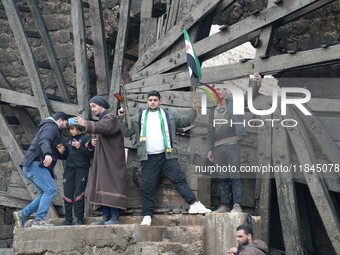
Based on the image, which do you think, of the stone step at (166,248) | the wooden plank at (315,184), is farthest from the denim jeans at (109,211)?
the wooden plank at (315,184)

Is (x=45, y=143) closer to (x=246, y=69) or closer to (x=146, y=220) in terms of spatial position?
(x=146, y=220)

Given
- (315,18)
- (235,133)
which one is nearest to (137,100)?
(235,133)

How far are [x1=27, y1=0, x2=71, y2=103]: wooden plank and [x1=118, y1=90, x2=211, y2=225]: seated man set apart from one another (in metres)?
3.16

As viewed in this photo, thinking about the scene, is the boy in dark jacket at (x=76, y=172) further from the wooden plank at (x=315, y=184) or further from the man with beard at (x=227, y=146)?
the wooden plank at (x=315, y=184)

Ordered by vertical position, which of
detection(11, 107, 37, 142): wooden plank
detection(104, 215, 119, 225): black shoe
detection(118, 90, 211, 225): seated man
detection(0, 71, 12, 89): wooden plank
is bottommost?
detection(104, 215, 119, 225): black shoe

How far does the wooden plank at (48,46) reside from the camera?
11914 mm

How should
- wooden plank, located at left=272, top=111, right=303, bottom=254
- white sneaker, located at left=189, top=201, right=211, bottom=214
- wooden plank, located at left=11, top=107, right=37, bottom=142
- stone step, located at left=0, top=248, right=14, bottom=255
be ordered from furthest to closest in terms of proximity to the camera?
wooden plank, located at left=11, top=107, right=37, bottom=142
stone step, located at left=0, top=248, right=14, bottom=255
wooden plank, located at left=272, top=111, right=303, bottom=254
white sneaker, located at left=189, top=201, right=211, bottom=214

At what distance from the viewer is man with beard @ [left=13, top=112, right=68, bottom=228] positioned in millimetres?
9016

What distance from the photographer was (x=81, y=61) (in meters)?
11.3

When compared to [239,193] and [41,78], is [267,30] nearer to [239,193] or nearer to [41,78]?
[239,193]

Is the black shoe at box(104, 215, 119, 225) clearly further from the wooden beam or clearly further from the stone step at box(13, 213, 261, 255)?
the wooden beam

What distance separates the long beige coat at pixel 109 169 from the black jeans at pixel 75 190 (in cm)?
24

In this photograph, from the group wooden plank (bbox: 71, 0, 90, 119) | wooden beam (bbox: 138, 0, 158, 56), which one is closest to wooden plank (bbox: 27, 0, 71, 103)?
wooden plank (bbox: 71, 0, 90, 119)

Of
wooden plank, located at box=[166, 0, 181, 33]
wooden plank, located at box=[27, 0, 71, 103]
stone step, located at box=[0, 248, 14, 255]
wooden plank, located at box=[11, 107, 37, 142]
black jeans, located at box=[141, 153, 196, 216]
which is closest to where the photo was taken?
black jeans, located at box=[141, 153, 196, 216]
